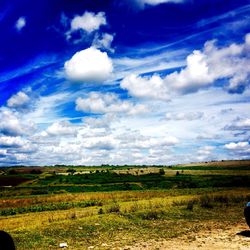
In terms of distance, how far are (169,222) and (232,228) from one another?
507 cm

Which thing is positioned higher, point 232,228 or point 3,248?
point 3,248

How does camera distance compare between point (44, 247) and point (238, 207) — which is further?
point (238, 207)

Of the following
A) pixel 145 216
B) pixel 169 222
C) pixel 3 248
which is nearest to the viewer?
pixel 3 248

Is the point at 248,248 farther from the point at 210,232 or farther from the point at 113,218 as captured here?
the point at 113,218

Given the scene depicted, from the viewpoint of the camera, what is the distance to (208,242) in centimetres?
1909

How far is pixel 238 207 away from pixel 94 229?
15919 mm

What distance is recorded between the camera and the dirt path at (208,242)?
18125 mm

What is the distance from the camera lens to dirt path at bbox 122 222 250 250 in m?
18.1

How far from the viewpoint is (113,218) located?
28.9m

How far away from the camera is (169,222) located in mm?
26125

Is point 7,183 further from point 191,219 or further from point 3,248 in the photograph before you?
point 3,248

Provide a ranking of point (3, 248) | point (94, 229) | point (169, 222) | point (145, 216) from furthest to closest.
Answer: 1. point (145, 216)
2. point (169, 222)
3. point (94, 229)
4. point (3, 248)

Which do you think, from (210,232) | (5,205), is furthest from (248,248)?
(5,205)

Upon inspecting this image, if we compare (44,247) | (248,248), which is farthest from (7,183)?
(248,248)
